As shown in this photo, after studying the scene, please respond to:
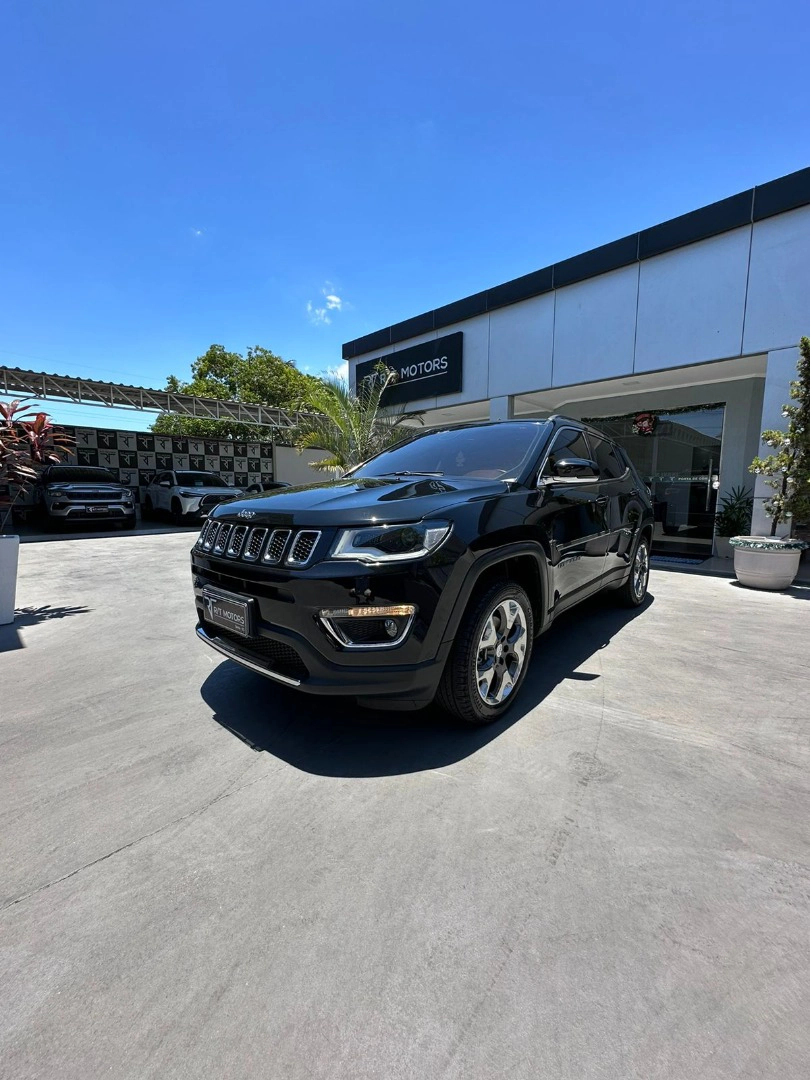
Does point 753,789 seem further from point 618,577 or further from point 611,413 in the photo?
point 611,413

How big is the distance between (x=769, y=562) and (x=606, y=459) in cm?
331

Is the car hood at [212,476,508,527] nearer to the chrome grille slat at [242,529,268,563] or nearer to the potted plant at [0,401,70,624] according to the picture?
the chrome grille slat at [242,529,268,563]

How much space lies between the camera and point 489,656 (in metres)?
2.56

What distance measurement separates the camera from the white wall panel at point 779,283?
6.53 metres

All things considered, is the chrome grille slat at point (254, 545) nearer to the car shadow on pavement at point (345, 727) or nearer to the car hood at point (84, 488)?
the car shadow on pavement at point (345, 727)

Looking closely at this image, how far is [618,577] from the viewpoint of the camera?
4.40 m

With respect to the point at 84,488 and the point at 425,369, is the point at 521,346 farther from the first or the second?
the point at 84,488

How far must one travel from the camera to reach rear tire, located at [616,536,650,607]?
15.9ft

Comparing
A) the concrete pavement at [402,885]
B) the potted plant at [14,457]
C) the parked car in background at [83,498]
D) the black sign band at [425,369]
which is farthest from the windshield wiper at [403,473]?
the parked car in background at [83,498]

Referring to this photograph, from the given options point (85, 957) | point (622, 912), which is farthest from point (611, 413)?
point (85, 957)

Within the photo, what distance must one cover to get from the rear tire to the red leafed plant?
5.42 metres

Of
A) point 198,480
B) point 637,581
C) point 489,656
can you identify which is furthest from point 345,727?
point 198,480

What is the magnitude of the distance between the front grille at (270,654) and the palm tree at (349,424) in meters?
8.95

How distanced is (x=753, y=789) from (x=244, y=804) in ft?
7.09
